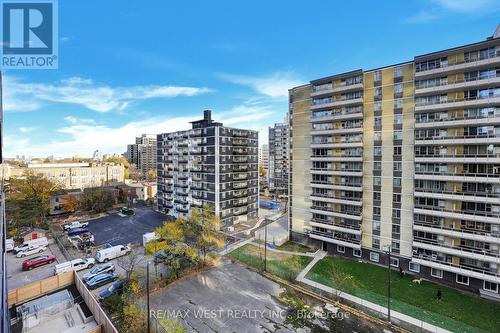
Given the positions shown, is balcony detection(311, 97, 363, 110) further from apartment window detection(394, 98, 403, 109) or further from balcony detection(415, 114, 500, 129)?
balcony detection(415, 114, 500, 129)

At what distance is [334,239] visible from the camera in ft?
127

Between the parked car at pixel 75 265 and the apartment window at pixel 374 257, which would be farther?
the apartment window at pixel 374 257

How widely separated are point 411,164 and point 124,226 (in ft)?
180

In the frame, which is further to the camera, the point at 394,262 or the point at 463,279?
the point at 394,262

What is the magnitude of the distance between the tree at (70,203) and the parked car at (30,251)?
21.7 meters

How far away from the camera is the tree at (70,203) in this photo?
5931cm

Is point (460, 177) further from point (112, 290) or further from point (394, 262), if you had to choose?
point (112, 290)

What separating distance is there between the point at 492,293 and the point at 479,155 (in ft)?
51.3

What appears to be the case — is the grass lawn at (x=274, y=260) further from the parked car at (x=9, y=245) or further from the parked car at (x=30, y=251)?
the parked car at (x=9, y=245)

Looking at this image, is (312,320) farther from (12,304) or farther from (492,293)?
(12,304)

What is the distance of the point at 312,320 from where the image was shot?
23484mm

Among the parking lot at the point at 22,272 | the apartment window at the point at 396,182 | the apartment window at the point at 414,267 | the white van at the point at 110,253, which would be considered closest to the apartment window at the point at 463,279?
the apartment window at the point at 414,267

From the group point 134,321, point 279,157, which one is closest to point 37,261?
point 134,321

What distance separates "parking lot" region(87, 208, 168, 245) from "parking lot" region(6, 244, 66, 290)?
8.28 metres
